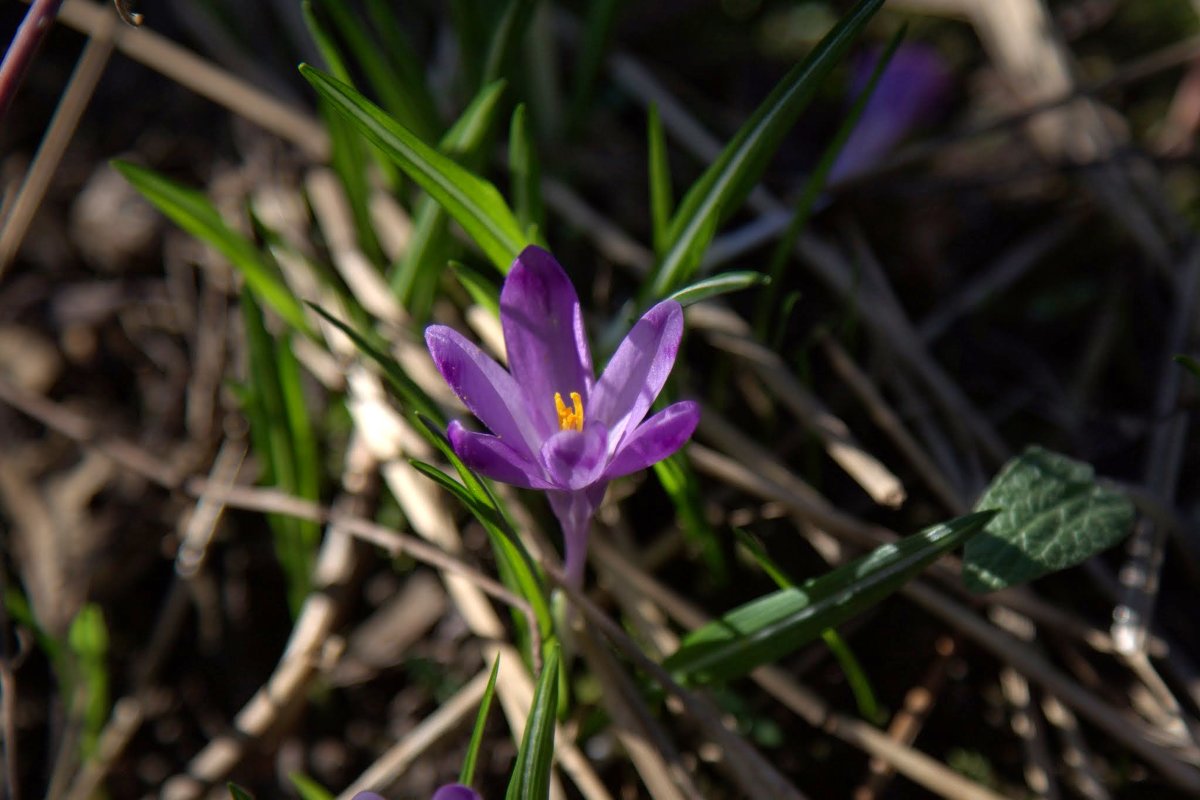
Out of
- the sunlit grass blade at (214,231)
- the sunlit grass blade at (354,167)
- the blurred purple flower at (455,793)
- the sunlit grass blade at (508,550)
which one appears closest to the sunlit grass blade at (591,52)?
the sunlit grass blade at (354,167)

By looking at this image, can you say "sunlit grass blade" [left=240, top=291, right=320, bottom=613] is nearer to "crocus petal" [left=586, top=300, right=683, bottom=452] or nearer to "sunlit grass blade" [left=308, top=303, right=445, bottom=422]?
"sunlit grass blade" [left=308, top=303, right=445, bottom=422]

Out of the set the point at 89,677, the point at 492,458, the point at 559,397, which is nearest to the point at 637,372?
the point at 559,397

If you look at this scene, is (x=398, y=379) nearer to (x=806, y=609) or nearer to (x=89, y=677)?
(x=806, y=609)

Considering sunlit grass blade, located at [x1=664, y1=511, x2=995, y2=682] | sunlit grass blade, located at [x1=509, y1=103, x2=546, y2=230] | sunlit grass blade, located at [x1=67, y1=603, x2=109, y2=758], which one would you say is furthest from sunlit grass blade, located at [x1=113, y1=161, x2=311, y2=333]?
sunlit grass blade, located at [x1=664, y1=511, x2=995, y2=682]

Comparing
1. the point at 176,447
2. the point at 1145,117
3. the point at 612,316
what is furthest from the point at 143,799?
the point at 1145,117

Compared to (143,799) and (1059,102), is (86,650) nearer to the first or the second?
(143,799)
